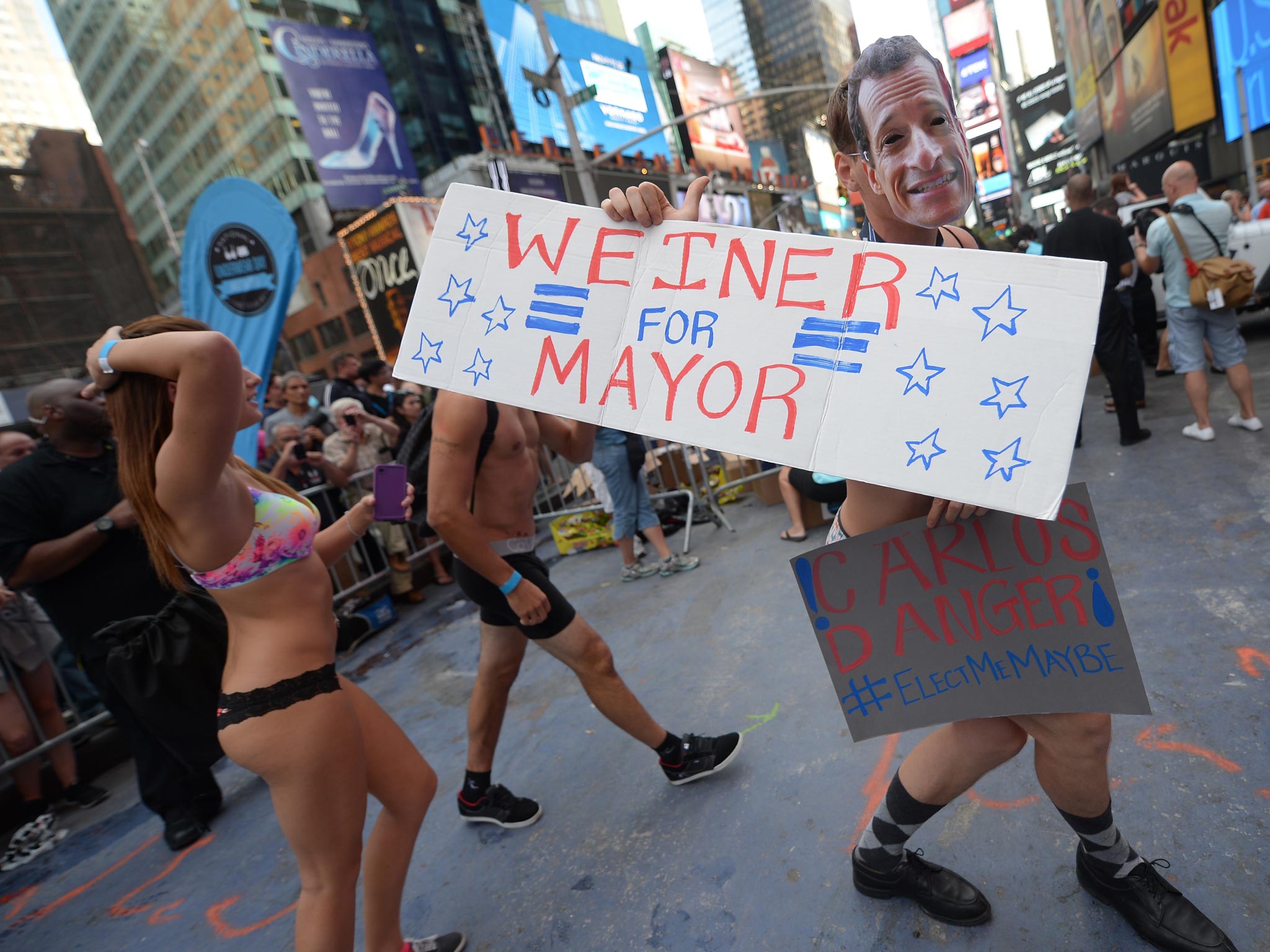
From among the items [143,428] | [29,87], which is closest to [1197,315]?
[143,428]

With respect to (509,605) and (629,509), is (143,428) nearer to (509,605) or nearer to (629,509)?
(509,605)

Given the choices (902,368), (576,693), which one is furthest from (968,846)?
(576,693)

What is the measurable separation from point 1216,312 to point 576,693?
5182mm

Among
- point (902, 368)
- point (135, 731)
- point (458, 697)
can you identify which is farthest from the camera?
point (458, 697)

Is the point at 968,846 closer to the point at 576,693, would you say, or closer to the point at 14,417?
the point at 576,693

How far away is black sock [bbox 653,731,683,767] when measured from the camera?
2604 mm

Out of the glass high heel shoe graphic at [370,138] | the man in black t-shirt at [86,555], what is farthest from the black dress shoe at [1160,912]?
the glass high heel shoe graphic at [370,138]

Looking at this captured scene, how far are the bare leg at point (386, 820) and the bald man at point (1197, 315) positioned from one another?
224 inches

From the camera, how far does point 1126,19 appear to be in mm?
18859

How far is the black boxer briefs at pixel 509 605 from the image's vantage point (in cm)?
245

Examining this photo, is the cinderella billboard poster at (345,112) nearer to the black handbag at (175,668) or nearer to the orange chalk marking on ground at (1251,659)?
the black handbag at (175,668)

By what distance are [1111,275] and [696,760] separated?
5.16m

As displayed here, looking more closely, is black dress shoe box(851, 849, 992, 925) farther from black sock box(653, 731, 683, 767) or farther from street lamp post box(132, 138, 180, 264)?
street lamp post box(132, 138, 180, 264)

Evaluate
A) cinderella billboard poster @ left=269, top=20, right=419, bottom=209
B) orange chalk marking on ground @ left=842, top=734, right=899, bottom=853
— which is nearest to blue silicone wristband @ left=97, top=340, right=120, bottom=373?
orange chalk marking on ground @ left=842, top=734, right=899, bottom=853
